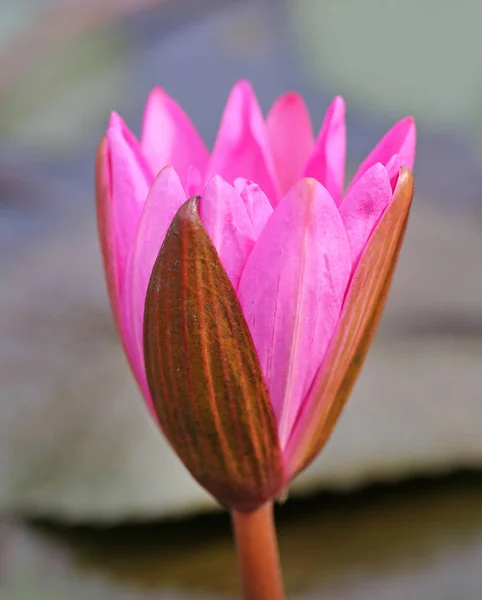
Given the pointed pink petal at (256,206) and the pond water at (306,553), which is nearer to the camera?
the pointed pink petal at (256,206)

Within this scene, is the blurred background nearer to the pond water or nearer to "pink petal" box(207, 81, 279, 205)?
the pond water

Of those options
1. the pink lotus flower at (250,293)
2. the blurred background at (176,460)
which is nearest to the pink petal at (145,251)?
the pink lotus flower at (250,293)

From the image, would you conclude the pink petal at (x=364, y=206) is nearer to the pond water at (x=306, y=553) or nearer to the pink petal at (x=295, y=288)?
the pink petal at (x=295, y=288)

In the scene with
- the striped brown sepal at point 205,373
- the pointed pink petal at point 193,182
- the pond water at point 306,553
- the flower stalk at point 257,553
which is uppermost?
the pointed pink petal at point 193,182

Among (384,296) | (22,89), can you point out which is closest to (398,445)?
(384,296)

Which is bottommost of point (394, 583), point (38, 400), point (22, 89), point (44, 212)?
point (394, 583)

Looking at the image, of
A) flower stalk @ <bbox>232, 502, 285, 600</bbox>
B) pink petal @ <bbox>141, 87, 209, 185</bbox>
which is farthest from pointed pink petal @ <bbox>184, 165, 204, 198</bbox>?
flower stalk @ <bbox>232, 502, 285, 600</bbox>

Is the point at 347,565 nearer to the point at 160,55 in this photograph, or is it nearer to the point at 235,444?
the point at 235,444
